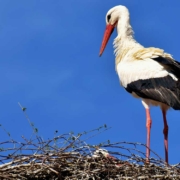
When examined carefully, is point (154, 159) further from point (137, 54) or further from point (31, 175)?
point (137, 54)

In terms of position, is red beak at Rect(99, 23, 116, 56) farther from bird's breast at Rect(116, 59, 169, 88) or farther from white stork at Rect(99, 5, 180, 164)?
bird's breast at Rect(116, 59, 169, 88)

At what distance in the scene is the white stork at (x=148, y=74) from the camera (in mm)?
9398

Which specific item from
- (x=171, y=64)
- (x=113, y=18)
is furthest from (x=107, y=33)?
(x=171, y=64)

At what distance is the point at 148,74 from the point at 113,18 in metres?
1.59

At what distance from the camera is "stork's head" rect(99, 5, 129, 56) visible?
10.8 metres

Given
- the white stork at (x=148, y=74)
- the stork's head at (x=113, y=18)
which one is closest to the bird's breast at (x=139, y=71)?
the white stork at (x=148, y=74)

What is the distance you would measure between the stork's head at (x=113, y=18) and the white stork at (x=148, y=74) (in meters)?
0.35

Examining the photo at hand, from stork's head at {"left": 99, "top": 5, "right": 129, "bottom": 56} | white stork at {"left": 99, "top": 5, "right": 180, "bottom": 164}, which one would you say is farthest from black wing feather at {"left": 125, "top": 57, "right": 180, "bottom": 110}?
stork's head at {"left": 99, "top": 5, "right": 129, "bottom": 56}

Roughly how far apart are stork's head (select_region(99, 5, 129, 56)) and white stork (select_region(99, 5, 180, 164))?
1.13ft

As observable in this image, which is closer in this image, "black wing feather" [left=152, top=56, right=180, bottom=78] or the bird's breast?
"black wing feather" [left=152, top=56, right=180, bottom=78]

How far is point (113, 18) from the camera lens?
10.9 meters

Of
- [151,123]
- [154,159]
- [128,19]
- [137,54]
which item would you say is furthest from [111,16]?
[154,159]

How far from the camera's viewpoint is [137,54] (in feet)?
32.8

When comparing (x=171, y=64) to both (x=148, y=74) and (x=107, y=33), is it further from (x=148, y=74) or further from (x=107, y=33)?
(x=107, y=33)
